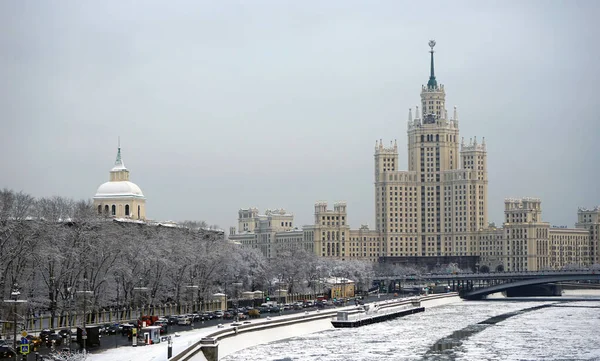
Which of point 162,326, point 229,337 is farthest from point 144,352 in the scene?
point 162,326

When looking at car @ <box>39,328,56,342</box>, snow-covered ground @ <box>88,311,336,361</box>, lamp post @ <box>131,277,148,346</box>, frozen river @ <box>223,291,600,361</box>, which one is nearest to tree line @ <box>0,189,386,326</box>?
lamp post @ <box>131,277,148,346</box>

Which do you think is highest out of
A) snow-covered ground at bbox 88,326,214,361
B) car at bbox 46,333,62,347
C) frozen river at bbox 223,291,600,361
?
car at bbox 46,333,62,347

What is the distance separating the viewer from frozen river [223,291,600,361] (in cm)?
10088

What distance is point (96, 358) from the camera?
3319 inches

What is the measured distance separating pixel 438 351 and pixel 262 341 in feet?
64.8

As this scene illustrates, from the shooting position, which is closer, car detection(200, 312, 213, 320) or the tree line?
the tree line

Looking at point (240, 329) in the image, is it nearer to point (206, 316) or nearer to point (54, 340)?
point (54, 340)

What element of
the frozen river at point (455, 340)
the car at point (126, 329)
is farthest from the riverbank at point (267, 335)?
the car at point (126, 329)

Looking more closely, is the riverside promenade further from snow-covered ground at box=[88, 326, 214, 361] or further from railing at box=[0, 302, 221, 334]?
railing at box=[0, 302, 221, 334]

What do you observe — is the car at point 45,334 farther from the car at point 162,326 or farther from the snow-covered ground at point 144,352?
the car at point 162,326

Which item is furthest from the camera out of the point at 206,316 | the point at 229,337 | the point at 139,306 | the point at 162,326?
the point at 139,306

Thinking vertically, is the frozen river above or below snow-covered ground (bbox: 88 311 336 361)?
below

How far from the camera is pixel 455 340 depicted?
120 m

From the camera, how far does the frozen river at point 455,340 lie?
100875 millimetres
